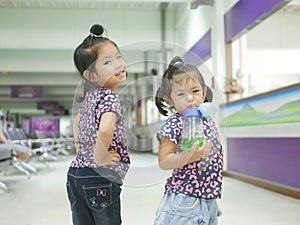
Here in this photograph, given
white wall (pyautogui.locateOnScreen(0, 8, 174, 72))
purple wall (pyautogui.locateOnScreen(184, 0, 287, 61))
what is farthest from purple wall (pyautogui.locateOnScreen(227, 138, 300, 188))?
white wall (pyautogui.locateOnScreen(0, 8, 174, 72))

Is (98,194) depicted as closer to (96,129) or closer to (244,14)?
(96,129)

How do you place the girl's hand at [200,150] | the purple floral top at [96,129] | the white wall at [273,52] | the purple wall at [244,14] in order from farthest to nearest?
the white wall at [273,52] → the purple wall at [244,14] → the purple floral top at [96,129] → the girl's hand at [200,150]

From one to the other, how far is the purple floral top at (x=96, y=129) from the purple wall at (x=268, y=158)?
3365mm

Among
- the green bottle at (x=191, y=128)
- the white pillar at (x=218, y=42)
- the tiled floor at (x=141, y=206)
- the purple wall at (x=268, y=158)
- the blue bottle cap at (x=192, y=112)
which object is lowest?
the tiled floor at (x=141, y=206)

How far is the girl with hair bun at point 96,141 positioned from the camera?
1.26 meters

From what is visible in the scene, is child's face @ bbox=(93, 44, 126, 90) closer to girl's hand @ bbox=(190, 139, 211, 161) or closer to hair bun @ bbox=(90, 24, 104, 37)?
hair bun @ bbox=(90, 24, 104, 37)

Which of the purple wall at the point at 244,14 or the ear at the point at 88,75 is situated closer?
the ear at the point at 88,75

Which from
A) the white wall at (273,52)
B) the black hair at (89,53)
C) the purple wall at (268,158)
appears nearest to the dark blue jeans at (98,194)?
the black hair at (89,53)

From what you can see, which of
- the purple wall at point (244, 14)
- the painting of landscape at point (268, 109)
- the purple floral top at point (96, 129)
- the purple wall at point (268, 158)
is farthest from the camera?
the purple wall at point (244, 14)

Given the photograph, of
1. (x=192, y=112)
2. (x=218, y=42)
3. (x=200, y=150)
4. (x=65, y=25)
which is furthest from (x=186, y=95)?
(x=65, y=25)

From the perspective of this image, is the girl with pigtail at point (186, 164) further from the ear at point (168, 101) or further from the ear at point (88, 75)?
the ear at point (88, 75)

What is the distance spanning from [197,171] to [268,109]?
137 inches

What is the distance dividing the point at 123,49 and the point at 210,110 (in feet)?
1.10

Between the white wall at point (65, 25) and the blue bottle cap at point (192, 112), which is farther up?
the white wall at point (65, 25)
